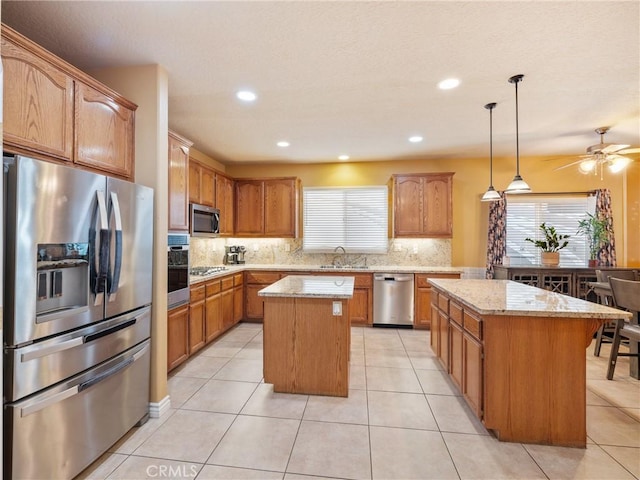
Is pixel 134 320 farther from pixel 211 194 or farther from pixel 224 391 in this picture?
pixel 211 194

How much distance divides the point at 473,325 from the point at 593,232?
12.9 ft

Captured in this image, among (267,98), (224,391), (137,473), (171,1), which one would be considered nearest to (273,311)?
(224,391)

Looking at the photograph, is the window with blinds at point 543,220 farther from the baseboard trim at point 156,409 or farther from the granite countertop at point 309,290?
the baseboard trim at point 156,409

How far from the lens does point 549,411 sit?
6.74 ft

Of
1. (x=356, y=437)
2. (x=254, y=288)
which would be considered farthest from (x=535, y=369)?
(x=254, y=288)

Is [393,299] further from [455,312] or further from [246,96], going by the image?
[246,96]

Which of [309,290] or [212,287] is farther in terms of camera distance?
[212,287]

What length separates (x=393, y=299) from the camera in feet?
15.5

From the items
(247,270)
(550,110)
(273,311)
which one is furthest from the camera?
(247,270)

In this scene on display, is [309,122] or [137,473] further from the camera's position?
[309,122]

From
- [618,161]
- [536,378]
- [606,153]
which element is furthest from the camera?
[618,161]

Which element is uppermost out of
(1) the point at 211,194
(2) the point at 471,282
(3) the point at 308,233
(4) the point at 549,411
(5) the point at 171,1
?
(5) the point at 171,1

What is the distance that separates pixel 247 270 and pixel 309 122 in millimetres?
2509

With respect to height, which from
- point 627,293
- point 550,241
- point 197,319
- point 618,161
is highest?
point 618,161
